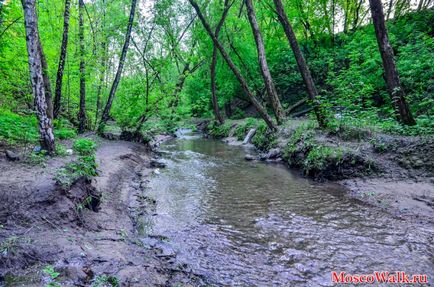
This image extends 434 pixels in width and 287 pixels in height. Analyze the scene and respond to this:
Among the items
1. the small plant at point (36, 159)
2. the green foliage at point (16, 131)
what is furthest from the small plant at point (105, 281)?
the green foliage at point (16, 131)

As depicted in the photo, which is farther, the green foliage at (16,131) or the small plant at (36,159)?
the green foliage at (16,131)

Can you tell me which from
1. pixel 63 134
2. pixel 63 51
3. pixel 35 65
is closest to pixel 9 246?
pixel 35 65

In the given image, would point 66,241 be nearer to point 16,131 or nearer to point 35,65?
point 35,65

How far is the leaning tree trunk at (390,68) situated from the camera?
332 inches

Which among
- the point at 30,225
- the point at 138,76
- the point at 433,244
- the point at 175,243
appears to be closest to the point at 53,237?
the point at 30,225

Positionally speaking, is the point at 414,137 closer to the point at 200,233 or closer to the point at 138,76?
the point at 200,233

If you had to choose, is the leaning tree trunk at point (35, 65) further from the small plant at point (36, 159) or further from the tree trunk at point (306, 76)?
the tree trunk at point (306, 76)

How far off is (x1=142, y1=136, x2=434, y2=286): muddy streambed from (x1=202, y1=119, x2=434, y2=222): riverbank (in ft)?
1.91

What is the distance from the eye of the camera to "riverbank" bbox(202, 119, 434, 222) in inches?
244

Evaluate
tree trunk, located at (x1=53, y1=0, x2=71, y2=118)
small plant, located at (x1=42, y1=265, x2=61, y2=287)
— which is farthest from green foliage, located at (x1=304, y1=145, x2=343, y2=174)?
tree trunk, located at (x1=53, y1=0, x2=71, y2=118)

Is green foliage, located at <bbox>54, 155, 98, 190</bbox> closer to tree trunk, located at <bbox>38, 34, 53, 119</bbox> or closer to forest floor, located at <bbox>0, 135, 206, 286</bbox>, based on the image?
forest floor, located at <bbox>0, 135, 206, 286</bbox>

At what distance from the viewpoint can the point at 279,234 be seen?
16.5 feet

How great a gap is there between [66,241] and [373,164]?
7683 mm

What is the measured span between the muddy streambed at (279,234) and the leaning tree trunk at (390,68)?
3.47 meters
